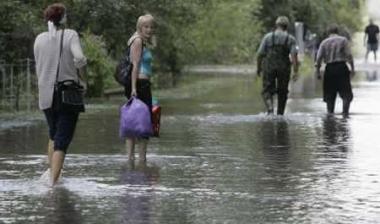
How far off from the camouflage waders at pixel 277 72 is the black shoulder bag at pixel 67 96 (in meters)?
8.21

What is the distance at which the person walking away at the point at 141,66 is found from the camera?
11555mm

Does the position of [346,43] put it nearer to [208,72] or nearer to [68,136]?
[68,136]

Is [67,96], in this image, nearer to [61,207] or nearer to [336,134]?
[61,207]

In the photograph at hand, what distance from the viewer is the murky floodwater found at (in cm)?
843

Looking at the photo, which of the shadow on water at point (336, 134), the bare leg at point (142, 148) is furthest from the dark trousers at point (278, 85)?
the bare leg at point (142, 148)

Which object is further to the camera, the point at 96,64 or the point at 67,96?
the point at 96,64

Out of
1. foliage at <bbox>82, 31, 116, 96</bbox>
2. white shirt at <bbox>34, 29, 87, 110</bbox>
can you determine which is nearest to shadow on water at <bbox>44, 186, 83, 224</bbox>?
white shirt at <bbox>34, 29, 87, 110</bbox>

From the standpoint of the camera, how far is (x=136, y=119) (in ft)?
37.8

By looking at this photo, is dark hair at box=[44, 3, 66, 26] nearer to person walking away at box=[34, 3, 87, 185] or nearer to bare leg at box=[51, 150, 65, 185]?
person walking away at box=[34, 3, 87, 185]

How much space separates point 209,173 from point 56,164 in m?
1.77

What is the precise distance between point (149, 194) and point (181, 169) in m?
1.79

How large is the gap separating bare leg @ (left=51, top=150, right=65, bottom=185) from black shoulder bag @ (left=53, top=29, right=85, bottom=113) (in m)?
0.43

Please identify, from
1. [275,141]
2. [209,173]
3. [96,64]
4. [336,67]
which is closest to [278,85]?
[336,67]

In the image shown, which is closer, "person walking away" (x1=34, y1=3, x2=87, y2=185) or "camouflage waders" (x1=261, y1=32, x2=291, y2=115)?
"person walking away" (x1=34, y1=3, x2=87, y2=185)
